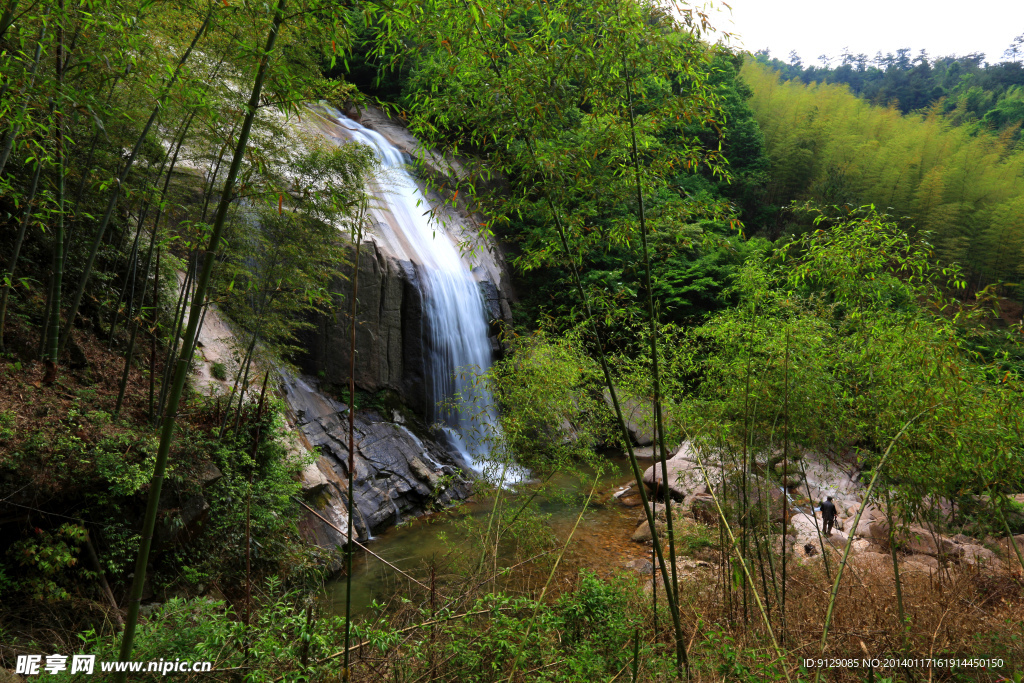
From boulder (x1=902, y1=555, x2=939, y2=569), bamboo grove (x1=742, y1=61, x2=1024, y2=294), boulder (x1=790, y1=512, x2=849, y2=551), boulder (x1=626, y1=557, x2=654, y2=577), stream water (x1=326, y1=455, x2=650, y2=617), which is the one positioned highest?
bamboo grove (x1=742, y1=61, x2=1024, y2=294)

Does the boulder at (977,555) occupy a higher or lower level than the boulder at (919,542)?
higher

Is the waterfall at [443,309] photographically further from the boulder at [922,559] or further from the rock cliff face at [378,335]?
the boulder at [922,559]

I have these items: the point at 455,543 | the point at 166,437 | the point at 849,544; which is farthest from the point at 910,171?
the point at 166,437

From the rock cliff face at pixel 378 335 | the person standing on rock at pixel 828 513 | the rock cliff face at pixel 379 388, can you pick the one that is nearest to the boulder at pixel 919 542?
the person standing on rock at pixel 828 513

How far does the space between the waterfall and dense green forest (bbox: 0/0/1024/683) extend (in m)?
3.02

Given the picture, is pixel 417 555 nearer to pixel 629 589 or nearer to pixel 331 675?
pixel 629 589

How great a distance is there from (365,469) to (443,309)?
13.3 ft

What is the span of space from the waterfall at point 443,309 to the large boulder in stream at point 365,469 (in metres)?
0.91

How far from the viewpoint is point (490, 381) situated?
22.6 ft

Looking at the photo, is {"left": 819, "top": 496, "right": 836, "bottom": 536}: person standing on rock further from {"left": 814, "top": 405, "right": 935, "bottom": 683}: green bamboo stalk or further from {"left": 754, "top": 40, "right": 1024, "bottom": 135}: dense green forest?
{"left": 754, "top": 40, "right": 1024, "bottom": 135}: dense green forest

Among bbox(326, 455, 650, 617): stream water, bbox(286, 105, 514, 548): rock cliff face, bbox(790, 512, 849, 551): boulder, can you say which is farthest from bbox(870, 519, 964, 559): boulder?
bbox(286, 105, 514, 548): rock cliff face

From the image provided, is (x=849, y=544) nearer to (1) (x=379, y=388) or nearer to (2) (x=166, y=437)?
(2) (x=166, y=437)

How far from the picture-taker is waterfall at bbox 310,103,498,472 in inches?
414

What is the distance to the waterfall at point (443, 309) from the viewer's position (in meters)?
10.5
